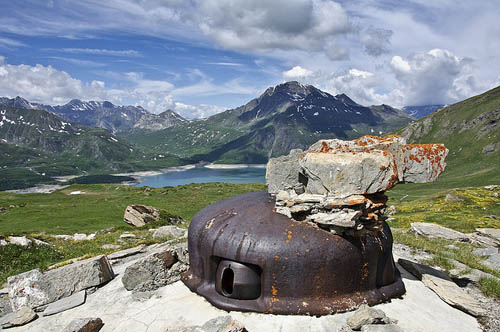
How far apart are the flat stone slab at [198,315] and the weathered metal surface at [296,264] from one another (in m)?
0.27

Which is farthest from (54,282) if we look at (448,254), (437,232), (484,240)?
(484,240)

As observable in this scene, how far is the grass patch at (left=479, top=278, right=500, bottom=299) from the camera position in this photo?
9.53 meters

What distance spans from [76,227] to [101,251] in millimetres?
15302

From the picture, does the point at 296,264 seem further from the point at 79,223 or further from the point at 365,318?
the point at 79,223

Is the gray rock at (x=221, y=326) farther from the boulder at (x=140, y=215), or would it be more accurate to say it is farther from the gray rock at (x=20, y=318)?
the boulder at (x=140, y=215)

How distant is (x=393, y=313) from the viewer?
8.01 meters

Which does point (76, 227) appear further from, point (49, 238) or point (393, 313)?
point (393, 313)

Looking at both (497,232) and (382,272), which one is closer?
(382,272)

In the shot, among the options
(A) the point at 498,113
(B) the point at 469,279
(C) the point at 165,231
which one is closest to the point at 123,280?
(C) the point at 165,231

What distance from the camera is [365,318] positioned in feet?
23.2

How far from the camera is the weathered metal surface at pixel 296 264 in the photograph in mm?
7891

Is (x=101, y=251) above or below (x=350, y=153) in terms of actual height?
below

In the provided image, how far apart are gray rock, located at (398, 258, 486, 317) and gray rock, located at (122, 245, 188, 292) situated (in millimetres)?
8195

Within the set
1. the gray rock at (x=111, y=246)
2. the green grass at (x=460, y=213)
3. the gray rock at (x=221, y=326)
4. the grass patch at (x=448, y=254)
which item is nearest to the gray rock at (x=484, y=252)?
the grass patch at (x=448, y=254)
